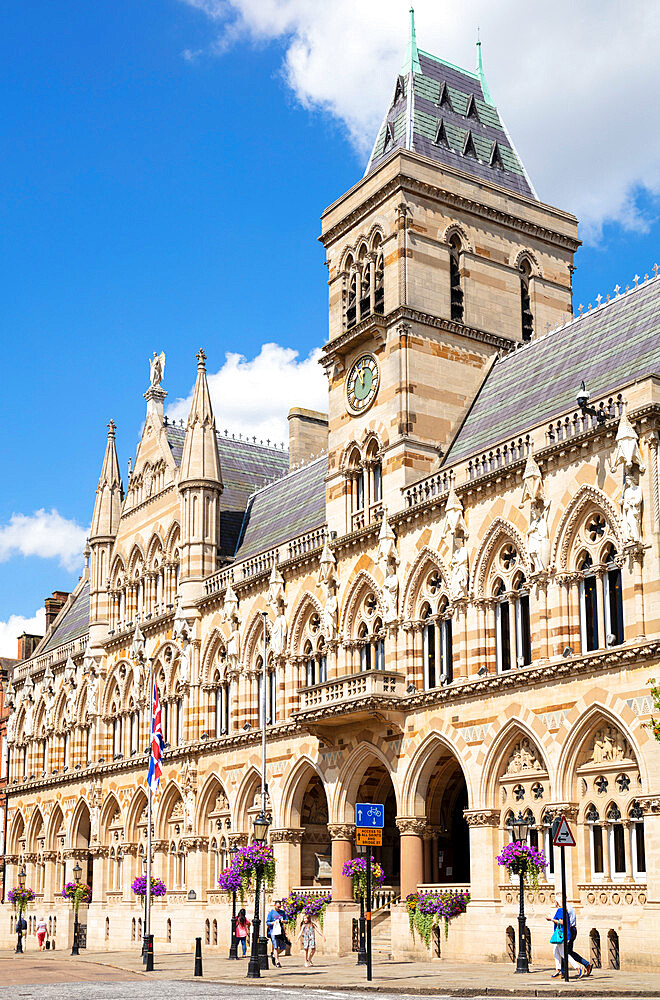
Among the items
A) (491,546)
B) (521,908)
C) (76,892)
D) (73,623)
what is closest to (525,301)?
(491,546)

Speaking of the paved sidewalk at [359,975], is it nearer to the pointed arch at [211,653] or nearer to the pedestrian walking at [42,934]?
the pointed arch at [211,653]

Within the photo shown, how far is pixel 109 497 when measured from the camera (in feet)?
228

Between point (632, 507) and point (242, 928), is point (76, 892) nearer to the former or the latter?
point (242, 928)

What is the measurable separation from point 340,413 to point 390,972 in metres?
22.0

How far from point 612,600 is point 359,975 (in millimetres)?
11763

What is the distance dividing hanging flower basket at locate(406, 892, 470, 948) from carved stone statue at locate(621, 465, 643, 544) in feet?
39.7

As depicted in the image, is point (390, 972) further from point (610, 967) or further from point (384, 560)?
point (384, 560)

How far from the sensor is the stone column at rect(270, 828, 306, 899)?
4706cm

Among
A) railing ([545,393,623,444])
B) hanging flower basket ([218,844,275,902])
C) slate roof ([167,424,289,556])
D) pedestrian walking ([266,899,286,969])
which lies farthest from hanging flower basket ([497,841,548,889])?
slate roof ([167,424,289,556])

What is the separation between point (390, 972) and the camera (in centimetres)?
3319

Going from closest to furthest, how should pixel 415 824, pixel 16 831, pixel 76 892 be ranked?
pixel 415 824 < pixel 76 892 < pixel 16 831

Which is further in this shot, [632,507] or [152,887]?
[152,887]

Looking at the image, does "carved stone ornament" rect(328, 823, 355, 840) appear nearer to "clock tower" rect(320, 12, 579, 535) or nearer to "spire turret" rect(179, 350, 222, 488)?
"clock tower" rect(320, 12, 579, 535)

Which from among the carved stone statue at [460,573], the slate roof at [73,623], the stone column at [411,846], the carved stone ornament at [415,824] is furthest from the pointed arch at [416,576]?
the slate roof at [73,623]
